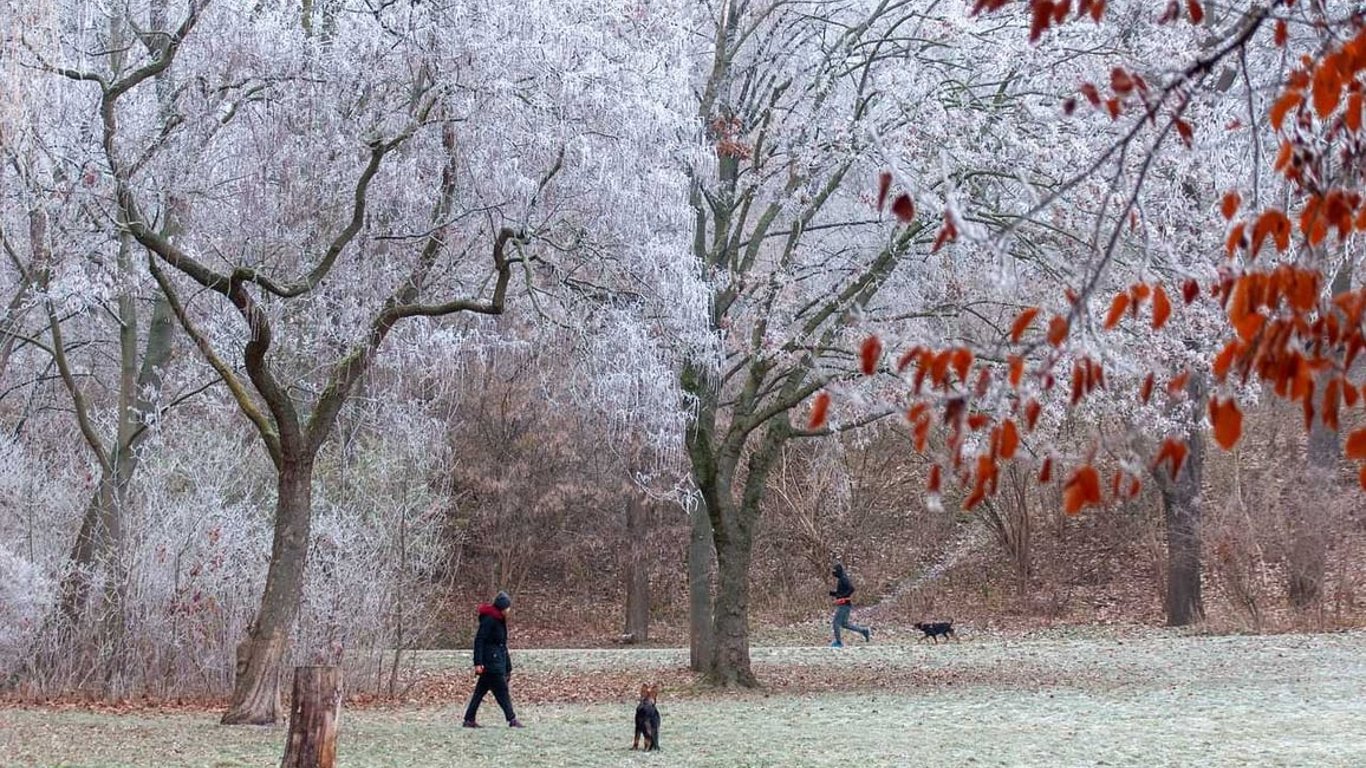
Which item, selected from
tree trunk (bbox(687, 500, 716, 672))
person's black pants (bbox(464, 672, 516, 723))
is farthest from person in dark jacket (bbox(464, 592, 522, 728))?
tree trunk (bbox(687, 500, 716, 672))

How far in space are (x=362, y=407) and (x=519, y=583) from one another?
1593cm

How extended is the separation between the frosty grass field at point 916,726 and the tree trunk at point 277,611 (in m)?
0.46

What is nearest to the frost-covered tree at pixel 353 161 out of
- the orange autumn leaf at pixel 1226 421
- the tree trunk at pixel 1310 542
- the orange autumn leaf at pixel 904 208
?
the orange autumn leaf at pixel 904 208

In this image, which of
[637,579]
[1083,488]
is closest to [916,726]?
[1083,488]

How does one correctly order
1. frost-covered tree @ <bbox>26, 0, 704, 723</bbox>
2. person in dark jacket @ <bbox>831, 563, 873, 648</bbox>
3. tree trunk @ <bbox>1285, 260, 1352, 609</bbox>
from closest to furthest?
1. frost-covered tree @ <bbox>26, 0, 704, 723</bbox>
2. tree trunk @ <bbox>1285, 260, 1352, 609</bbox>
3. person in dark jacket @ <bbox>831, 563, 873, 648</bbox>

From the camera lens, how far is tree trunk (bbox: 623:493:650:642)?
32.5 metres

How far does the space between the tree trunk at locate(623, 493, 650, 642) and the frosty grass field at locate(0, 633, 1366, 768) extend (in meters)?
9.68

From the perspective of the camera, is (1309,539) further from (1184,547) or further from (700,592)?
(700,592)

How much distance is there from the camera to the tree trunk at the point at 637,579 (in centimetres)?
3247

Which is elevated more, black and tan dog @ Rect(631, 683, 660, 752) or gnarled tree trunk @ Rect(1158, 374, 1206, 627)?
gnarled tree trunk @ Rect(1158, 374, 1206, 627)

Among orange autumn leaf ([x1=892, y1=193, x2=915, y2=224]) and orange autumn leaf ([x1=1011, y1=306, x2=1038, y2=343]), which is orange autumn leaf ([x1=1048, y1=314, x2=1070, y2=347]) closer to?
orange autumn leaf ([x1=1011, y1=306, x2=1038, y2=343])

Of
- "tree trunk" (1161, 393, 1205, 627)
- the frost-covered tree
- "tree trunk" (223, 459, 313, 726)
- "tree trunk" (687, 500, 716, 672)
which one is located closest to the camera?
the frost-covered tree

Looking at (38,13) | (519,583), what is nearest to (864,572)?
(519,583)

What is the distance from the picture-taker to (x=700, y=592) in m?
23.3
